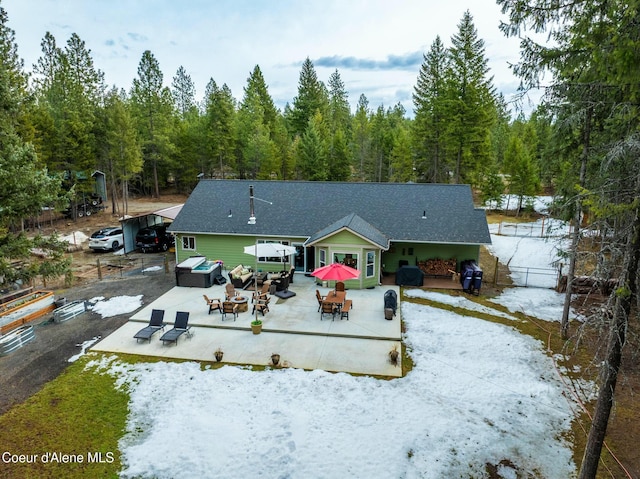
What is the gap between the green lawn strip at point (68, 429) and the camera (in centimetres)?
808

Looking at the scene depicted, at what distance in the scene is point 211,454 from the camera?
27.6 ft

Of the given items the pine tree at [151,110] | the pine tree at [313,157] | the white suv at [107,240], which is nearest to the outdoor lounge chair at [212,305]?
the white suv at [107,240]

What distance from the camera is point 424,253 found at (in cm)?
2034

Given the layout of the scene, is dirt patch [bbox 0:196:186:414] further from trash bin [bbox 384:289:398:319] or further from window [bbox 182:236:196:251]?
trash bin [bbox 384:289:398:319]

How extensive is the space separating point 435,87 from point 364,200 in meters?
22.9

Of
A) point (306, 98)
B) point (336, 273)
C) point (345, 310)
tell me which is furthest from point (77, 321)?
point (306, 98)

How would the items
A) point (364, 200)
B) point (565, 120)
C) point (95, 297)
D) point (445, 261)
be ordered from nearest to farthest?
point (565, 120) < point (95, 297) < point (445, 261) < point (364, 200)

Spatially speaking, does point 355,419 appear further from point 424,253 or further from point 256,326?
point 424,253

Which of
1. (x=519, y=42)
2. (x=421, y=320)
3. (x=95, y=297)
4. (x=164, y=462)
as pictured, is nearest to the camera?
(x=164, y=462)

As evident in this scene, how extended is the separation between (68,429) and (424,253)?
16.3 meters

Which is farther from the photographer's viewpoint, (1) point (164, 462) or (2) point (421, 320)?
(2) point (421, 320)

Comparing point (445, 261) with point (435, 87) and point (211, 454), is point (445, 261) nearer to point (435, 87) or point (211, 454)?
point (211, 454)

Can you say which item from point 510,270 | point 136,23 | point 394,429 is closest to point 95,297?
point 136,23

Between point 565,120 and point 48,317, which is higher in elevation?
point 565,120
